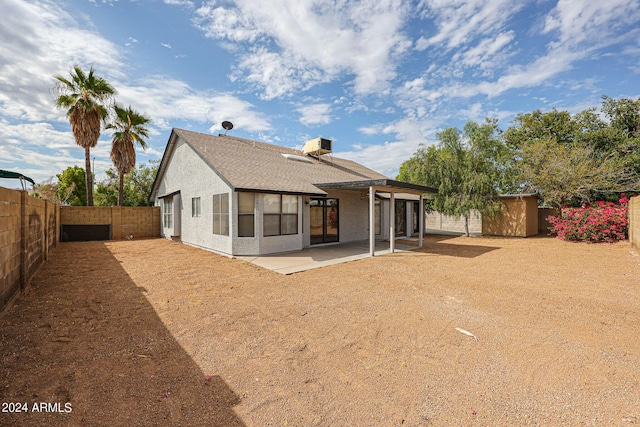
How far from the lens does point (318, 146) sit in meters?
16.8

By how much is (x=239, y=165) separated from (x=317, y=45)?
569 centimetres

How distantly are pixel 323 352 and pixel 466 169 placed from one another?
53.1ft

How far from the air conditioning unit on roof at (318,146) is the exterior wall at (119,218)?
1074cm

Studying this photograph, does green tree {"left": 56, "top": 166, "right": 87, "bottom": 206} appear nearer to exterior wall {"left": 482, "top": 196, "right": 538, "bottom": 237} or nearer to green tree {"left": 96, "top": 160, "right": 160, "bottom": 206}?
green tree {"left": 96, "top": 160, "right": 160, "bottom": 206}

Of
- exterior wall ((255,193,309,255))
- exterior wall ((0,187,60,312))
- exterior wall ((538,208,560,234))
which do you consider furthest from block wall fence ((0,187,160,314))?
exterior wall ((538,208,560,234))

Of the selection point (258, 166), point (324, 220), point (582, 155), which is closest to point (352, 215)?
point (324, 220)

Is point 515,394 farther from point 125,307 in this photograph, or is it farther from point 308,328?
point 125,307

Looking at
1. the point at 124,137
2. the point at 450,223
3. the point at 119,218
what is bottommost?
the point at 450,223

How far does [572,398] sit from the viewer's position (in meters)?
2.53

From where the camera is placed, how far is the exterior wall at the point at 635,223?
33.4ft

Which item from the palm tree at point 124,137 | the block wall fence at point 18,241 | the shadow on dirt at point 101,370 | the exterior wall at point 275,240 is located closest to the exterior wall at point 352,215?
the exterior wall at point 275,240

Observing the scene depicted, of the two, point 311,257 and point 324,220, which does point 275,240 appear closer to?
point 311,257

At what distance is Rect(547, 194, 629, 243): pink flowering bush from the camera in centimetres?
1302

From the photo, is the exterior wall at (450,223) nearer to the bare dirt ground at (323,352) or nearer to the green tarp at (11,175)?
the bare dirt ground at (323,352)
